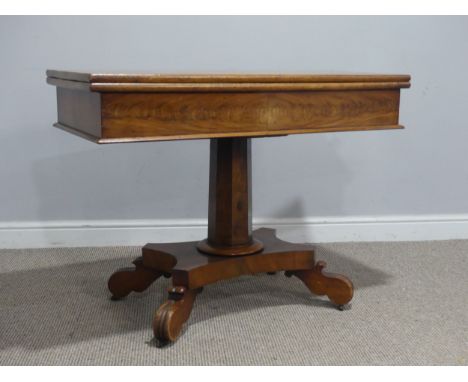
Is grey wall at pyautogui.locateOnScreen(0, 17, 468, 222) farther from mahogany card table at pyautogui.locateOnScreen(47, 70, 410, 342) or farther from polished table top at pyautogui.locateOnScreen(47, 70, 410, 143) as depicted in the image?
polished table top at pyautogui.locateOnScreen(47, 70, 410, 143)

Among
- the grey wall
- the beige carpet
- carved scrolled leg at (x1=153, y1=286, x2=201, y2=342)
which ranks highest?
the grey wall

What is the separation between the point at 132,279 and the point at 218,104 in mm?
633

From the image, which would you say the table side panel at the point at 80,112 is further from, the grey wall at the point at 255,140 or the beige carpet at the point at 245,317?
the grey wall at the point at 255,140

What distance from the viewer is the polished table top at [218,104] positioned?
1.26 metres

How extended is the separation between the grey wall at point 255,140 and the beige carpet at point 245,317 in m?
0.24

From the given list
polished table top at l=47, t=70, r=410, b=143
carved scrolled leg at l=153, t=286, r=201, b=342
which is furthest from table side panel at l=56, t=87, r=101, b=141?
carved scrolled leg at l=153, t=286, r=201, b=342

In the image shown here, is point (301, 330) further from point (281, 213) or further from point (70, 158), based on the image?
point (70, 158)

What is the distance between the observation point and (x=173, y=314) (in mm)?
1512

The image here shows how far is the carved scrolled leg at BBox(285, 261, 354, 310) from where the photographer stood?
172cm

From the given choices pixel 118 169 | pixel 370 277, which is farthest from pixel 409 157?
pixel 118 169

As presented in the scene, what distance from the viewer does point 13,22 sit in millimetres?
2102

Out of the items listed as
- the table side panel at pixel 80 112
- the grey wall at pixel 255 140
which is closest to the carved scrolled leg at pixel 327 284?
the grey wall at pixel 255 140

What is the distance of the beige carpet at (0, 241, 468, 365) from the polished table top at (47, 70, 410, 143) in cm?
49

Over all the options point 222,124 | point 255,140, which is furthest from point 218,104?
point 255,140
